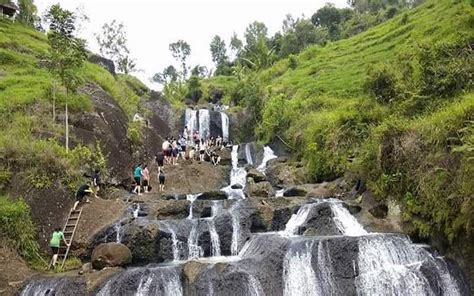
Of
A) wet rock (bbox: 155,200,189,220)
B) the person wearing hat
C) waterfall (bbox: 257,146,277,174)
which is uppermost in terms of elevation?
waterfall (bbox: 257,146,277,174)

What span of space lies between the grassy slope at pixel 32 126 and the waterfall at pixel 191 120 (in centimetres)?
630

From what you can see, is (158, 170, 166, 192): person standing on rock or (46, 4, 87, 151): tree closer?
(46, 4, 87, 151): tree

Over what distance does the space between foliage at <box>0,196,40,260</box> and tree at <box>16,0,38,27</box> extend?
38.4m

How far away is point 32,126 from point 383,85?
18.9m

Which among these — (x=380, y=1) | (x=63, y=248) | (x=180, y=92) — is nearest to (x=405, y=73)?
(x=63, y=248)

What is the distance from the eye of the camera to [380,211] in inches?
728

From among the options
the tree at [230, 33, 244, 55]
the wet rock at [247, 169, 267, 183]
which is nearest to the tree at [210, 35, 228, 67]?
the tree at [230, 33, 244, 55]

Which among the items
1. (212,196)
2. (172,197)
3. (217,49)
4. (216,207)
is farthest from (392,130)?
(217,49)

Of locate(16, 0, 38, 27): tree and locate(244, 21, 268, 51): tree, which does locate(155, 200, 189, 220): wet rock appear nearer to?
locate(16, 0, 38, 27): tree

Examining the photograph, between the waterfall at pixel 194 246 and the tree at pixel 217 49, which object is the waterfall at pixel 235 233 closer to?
the waterfall at pixel 194 246

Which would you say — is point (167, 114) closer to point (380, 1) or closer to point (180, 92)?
point (180, 92)

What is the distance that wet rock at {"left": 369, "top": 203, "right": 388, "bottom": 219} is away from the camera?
1839cm

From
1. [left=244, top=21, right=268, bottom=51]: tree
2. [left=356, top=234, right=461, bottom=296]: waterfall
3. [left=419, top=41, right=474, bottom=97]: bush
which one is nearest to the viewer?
[left=356, top=234, right=461, bottom=296]: waterfall

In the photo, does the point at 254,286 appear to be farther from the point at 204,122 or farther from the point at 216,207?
the point at 204,122
